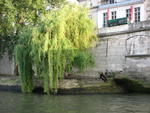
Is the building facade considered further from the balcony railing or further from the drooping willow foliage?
the drooping willow foliage

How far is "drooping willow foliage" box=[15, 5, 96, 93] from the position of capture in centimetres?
1622

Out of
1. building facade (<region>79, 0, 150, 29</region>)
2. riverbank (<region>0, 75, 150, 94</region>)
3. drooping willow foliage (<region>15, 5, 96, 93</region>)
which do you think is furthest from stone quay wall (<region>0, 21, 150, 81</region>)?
drooping willow foliage (<region>15, 5, 96, 93</region>)

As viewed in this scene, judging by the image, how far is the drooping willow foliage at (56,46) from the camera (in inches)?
639

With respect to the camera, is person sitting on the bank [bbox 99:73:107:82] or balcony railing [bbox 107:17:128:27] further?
balcony railing [bbox 107:17:128:27]

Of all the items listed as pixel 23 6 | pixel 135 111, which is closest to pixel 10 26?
pixel 23 6

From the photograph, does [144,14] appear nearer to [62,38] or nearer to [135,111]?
[62,38]

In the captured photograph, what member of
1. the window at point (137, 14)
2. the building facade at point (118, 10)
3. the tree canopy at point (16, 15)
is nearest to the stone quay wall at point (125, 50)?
the building facade at point (118, 10)

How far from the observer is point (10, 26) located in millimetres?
23156

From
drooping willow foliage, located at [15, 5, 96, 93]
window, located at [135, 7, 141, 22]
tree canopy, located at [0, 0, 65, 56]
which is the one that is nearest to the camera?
drooping willow foliage, located at [15, 5, 96, 93]

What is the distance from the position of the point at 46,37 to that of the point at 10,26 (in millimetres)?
7916

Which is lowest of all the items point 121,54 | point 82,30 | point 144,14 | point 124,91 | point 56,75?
point 124,91

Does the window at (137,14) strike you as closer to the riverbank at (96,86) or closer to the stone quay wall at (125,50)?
the stone quay wall at (125,50)

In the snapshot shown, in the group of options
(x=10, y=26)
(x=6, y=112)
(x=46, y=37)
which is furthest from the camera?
(x=10, y=26)

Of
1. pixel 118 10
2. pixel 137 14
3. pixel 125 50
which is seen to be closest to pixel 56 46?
pixel 125 50
